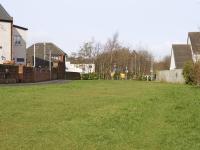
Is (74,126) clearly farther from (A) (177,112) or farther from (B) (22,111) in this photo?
(A) (177,112)

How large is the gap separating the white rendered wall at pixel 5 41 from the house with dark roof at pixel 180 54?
1304 inches

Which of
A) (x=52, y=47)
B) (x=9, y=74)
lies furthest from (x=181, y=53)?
(x=52, y=47)

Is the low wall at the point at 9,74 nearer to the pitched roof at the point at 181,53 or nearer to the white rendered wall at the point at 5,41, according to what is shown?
the white rendered wall at the point at 5,41

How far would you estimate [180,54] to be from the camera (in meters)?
91.8

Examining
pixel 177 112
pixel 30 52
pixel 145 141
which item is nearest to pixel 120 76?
pixel 30 52

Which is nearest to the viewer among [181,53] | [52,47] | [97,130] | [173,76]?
[97,130]

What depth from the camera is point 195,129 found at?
41.0ft

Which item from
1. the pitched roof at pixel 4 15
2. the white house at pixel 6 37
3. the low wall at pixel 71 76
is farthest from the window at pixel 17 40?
the low wall at pixel 71 76

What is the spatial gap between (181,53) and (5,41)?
35.8 meters

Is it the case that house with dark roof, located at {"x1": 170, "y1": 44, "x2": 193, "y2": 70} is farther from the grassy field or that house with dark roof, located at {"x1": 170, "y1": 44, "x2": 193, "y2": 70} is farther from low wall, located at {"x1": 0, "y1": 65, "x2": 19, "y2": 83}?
the grassy field

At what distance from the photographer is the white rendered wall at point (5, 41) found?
238 feet

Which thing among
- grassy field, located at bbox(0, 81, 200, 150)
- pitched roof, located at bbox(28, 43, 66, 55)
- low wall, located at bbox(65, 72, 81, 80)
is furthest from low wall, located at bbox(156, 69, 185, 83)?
pitched roof, located at bbox(28, 43, 66, 55)

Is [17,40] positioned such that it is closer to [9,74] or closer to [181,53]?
[9,74]

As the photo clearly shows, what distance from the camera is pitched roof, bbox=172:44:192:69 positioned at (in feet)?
295
